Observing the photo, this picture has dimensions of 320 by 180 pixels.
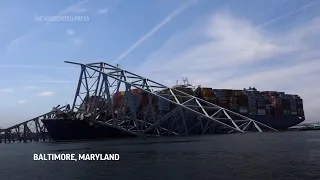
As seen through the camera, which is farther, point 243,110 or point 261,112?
point 261,112

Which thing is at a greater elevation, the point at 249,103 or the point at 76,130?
the point at 249,103

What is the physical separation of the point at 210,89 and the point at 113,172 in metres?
153

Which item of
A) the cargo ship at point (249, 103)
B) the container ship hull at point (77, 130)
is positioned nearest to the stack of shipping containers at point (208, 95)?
the cargo ship at point (249, 103)

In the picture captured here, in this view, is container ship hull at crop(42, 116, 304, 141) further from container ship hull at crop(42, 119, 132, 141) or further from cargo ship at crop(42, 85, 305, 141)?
cargo ship at crop(42, 85, 305, 141)

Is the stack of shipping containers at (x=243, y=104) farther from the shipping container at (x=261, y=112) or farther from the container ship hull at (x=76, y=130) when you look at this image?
the container ship hull at (x=76, y=130)

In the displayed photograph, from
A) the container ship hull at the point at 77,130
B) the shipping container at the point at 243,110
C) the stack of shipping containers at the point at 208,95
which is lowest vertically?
the container ship hull at the point at 77,130

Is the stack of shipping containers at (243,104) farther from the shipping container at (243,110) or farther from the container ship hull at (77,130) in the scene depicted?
the container ship hull at (77,130)

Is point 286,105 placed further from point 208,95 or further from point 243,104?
point 208,95

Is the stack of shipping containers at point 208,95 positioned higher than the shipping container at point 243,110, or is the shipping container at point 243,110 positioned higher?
the stack of shipping containers at point 208,95

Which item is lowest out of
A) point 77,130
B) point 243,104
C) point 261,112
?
point 77,130

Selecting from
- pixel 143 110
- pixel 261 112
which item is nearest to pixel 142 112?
pixel 143 110

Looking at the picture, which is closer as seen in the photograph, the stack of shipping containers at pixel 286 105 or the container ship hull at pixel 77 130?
the container ship hull at pixel 77 130

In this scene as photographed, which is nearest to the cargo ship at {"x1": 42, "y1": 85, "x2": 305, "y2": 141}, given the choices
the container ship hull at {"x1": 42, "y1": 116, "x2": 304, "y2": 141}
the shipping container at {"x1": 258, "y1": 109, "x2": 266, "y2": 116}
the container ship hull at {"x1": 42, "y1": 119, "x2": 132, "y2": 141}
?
the shipping container at {"x1": 258, "y1": 109, "x2": 266, "y2": 116}

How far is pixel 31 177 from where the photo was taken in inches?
1366
